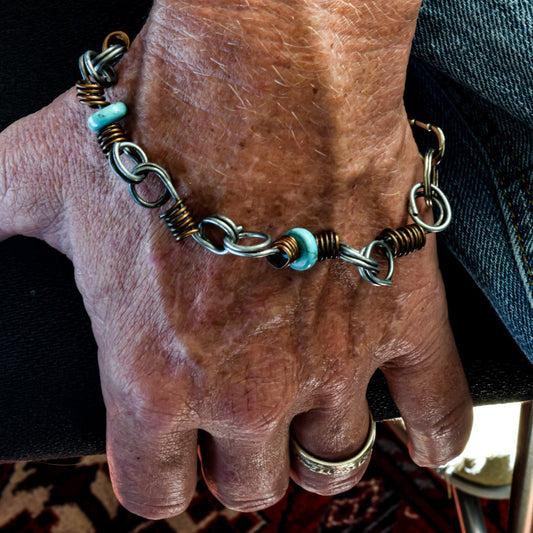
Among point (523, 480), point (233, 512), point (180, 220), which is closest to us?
point (180, 220)

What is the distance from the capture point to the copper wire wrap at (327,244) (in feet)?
1.63

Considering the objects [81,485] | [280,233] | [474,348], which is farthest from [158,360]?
[81,485]

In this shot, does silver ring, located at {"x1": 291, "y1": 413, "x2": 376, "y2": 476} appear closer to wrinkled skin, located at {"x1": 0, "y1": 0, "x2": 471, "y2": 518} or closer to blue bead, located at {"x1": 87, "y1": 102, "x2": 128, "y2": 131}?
wrinkled skin, located at {"x1": 0, "y1": 0, "x2": 471, "y2": 518}

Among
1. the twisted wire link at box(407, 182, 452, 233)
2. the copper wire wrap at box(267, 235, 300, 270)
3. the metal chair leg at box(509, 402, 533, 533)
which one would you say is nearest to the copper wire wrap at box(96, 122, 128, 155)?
the copper wire wrap at box(267, 235, 300, 270)

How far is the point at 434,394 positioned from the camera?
619mm

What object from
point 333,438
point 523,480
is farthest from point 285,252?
point 523,480

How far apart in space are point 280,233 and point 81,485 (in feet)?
3.87

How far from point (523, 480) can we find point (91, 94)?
0.74 m

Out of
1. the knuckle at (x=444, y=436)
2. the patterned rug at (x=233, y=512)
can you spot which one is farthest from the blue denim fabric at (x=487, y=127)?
the patterned rug at (x=233, y=512)

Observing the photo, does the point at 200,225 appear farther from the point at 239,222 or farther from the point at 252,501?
the point at 252,501

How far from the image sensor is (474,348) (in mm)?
677

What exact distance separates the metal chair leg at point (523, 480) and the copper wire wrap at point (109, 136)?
0.63 m

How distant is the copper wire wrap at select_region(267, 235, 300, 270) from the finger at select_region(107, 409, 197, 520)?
0.56ft

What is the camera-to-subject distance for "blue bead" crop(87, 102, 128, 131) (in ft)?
1.56
